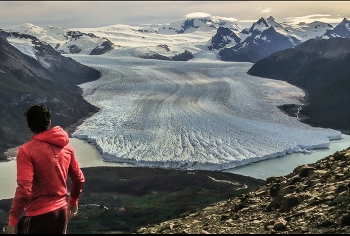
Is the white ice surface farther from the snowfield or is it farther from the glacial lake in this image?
the glacial lake

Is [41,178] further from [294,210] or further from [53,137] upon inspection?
[294,210]

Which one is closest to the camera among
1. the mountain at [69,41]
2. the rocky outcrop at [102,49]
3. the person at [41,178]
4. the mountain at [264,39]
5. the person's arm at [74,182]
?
the person at [41,178]

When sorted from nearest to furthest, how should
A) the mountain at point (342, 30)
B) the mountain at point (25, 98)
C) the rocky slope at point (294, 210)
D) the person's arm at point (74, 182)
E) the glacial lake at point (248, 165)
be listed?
the person's arm at point (74, 182)
the rocky slope at point (294, 210)
the glacial lake at point (248, 165)
the mountain at point (25, 98)
the mountain at point (342, 30)

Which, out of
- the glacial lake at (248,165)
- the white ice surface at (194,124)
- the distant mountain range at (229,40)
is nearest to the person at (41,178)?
the glacial lake at (248,165)

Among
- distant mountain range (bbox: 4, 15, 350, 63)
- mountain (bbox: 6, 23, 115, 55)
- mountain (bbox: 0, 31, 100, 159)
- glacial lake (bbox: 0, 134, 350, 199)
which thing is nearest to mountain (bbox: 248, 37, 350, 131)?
glacial lake (bbox: 0, 134, 350, 199)

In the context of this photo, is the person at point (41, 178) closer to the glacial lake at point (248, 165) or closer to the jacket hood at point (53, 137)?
the jacket hood at point (53, 137)

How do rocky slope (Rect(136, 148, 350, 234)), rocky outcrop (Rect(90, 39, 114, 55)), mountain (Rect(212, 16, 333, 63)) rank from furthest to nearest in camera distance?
mountain (Rect(212, 16, 333, 63)), rocky outcrop (Rect(90, 39, 114, 55)), rocky slope (Rect(136, 148, 350, 234))

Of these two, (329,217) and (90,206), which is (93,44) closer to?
(90,206)
